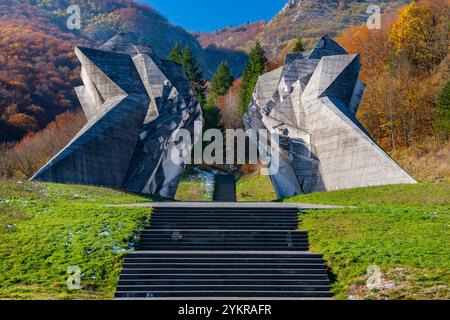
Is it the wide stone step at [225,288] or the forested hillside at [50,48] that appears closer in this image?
the wide stone step at [225,288]

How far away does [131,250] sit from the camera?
46.0 feet

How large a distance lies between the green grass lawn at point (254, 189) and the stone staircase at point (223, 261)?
17.0 metres

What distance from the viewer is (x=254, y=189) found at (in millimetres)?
37344

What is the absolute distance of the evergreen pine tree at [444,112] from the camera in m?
33.1

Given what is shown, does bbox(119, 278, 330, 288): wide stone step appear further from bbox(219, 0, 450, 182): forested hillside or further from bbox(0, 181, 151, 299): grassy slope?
bbox(219, 0, 450, 182): forested hillside

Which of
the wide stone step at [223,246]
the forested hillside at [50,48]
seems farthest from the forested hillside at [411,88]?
the forested hillside at [50,48]

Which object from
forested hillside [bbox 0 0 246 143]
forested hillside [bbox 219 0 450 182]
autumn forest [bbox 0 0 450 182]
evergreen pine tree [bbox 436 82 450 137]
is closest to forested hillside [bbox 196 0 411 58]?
forested hillside [bbox 0 0 246 143]

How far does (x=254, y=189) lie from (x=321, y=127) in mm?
12930

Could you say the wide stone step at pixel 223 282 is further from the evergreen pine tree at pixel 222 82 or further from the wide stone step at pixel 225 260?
the evergreen pine tree at pixel 222 82

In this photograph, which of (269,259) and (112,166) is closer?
(269,259)

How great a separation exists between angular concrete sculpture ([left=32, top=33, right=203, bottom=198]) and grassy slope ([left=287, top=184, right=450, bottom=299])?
370 inches
